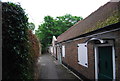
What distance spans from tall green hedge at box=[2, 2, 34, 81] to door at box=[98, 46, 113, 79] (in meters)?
3.48

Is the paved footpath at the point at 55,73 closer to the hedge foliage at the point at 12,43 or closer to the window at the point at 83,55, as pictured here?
the window at the point at 83,55

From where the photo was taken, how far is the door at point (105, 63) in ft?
15.0

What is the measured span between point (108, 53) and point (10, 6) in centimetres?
417

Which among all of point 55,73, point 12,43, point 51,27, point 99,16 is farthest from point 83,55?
point 51,27

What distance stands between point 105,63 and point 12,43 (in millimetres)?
4008

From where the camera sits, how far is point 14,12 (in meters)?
3.15

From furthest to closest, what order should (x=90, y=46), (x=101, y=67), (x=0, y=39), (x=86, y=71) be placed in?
1. (x=86, y=71)
2. (x=90, y=46)
3. (x=101, y=67)
4. (x=0, y=39)

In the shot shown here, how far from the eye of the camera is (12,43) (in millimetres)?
2992

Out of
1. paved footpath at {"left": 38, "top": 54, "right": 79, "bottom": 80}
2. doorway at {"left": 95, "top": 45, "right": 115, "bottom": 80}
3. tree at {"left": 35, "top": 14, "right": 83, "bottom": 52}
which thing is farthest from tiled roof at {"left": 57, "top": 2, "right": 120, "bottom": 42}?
tree at {"left": 35, "top": 14, "right": 83, "bottom": 52}

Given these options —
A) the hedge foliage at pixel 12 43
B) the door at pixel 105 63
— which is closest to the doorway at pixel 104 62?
the door at pixel 105 63

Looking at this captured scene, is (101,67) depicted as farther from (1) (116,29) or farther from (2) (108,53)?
(1) (116,29)

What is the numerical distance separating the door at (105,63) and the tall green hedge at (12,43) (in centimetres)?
348

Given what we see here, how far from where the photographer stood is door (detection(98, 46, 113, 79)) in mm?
4572

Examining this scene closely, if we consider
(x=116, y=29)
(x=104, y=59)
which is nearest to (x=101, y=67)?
(x=104, y=59)
